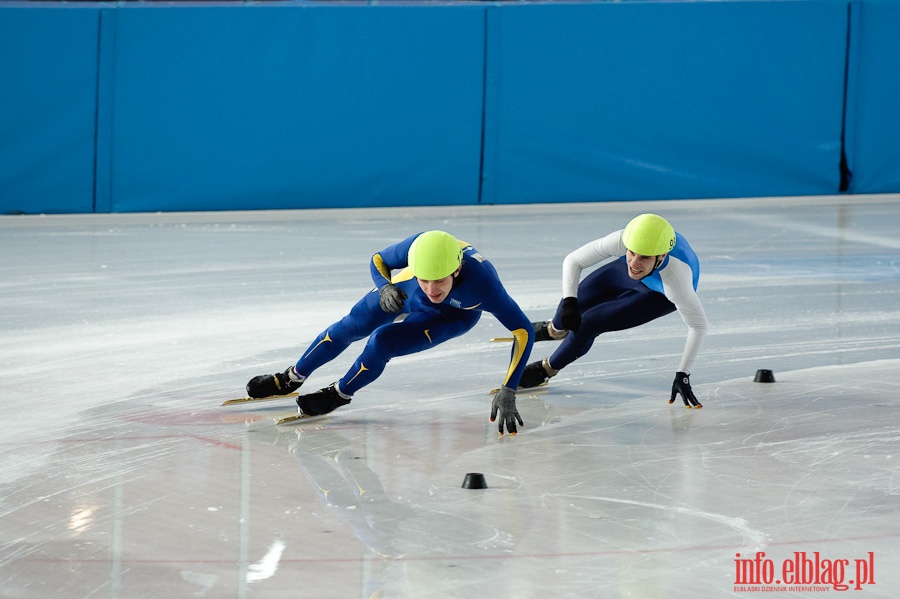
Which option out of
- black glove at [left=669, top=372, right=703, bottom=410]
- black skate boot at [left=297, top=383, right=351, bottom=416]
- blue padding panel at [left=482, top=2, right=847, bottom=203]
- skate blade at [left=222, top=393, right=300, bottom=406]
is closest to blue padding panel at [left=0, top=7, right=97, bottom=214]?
blue padding panel at [left=482, top=2, right=847, bottom=203]

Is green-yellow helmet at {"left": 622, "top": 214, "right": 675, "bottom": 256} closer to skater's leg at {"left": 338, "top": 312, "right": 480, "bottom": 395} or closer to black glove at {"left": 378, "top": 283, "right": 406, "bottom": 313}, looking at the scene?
skater's leg at {"left": 338, "top": 312, "right": 480, "bottom": 395}

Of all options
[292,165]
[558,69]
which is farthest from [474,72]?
[292,165]

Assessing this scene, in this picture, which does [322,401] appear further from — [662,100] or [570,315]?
[662,100]

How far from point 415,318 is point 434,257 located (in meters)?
0.56

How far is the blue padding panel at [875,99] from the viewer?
42.3 feet

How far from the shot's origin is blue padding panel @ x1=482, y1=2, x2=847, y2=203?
1250 cm

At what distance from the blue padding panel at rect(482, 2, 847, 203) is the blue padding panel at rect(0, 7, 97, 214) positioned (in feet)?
12.8

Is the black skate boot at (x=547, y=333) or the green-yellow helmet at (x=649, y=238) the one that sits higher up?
the green-yellow helmet at (x=649, y=238)

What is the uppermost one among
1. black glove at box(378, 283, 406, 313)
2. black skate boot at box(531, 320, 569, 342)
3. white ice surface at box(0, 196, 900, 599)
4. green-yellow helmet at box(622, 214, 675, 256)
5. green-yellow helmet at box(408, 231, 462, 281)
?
green-yellow helmet at box(622, 214, 675, 256)

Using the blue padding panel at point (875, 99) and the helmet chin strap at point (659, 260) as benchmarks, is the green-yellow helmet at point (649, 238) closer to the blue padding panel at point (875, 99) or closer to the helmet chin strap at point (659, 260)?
the helmet chin strap at point (659, 260)

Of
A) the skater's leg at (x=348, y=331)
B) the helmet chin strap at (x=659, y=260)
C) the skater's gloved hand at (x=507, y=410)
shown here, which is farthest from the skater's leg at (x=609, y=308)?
the skater's leg at (x=348, y=331)

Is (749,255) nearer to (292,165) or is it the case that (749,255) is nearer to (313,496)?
(292,165)

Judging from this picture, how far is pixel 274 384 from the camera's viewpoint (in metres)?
5.17

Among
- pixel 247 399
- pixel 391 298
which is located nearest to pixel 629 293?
pixel 391 298
